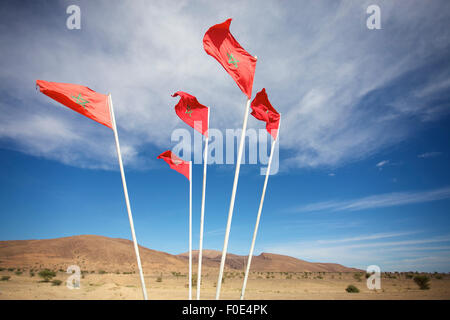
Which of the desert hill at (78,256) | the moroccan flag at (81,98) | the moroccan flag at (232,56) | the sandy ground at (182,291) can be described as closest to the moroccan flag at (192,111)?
the moroccan flag at (232,56)

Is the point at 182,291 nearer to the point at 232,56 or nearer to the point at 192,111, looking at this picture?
the point at 192,111

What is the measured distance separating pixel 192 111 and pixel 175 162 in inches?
92.0

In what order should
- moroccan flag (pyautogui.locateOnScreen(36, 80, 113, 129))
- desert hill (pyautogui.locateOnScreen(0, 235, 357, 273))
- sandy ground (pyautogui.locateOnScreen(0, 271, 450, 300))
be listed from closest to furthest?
moroccan flag (pyautogui.locateOnScreen(36, 80, 113, 129))
sandy ground (pyautogui.locateOnScreen(0, 271, 450, 300))
desert hill (pyautogui.locateOnScreen(0, 235, 357, 273))

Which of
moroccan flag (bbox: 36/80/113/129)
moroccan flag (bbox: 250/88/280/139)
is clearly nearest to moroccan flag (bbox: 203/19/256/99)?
moroccan flag (bbox: 250/88/280/139)

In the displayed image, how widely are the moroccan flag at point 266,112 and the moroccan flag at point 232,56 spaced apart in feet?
5.43

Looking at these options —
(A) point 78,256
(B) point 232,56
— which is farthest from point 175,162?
(A) point 78,256

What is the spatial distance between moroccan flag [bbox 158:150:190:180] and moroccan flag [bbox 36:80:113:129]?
3353 mm

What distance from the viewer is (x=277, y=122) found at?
31.5ft

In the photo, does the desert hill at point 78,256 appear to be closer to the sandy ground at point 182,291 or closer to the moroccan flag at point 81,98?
the sandy ground at point 182,291

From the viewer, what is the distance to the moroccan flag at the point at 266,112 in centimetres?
899

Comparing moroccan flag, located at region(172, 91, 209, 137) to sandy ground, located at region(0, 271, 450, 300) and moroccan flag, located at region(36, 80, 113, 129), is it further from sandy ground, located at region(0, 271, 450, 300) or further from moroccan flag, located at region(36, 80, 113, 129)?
sandy ground, located at region(0, 271, 450, 300)

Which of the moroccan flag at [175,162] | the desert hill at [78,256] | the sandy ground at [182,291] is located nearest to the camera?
the moroccan flag at [175,162]

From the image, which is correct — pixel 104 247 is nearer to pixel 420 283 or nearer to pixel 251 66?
pixel 420 283

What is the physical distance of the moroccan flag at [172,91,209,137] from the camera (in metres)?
9.37
